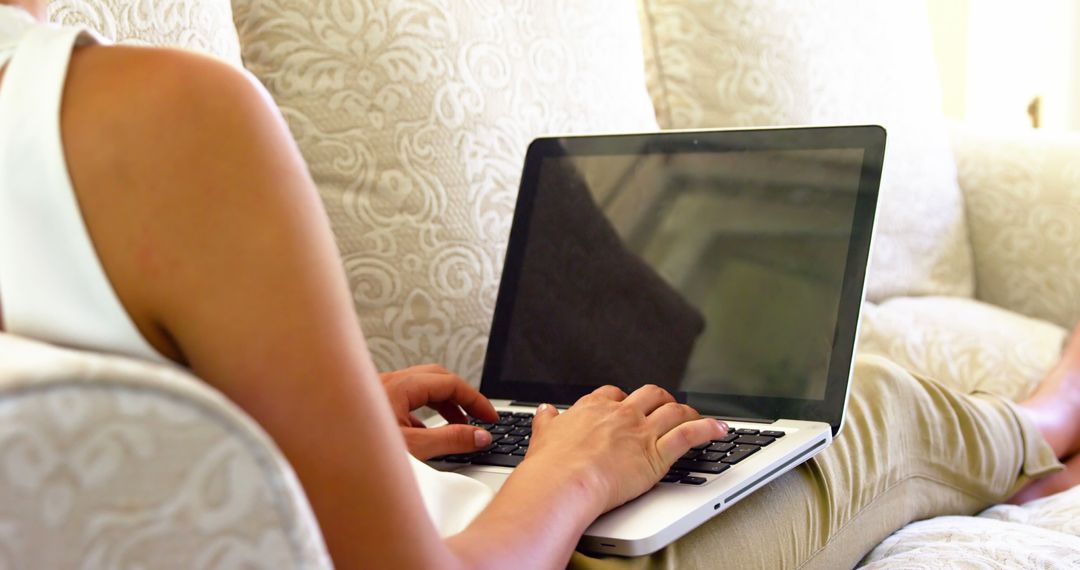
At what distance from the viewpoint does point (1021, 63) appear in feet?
7.93

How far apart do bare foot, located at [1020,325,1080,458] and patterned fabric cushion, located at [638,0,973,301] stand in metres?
0.24

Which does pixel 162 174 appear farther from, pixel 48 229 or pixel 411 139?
pixel 411 139

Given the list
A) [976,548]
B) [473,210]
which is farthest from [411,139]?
[976,548]

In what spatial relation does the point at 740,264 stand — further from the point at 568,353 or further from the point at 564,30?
the point at 564,30

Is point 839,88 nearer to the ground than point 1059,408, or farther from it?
farther from it

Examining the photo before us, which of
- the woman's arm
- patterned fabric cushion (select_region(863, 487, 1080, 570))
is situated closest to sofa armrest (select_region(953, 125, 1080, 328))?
patterned fabric cushion (select_region(863, 487, 1080, 570))

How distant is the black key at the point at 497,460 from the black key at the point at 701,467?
0.12 m

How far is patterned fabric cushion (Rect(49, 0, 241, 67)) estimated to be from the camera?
91 centimetres

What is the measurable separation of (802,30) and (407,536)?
121cm

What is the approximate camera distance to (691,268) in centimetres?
101

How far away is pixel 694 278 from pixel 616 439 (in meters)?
0.33

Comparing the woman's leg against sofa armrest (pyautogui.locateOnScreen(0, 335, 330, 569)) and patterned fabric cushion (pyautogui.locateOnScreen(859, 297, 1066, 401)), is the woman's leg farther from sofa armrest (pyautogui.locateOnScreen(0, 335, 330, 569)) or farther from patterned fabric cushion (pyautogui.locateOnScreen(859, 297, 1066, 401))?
sofa armrest (pyautogui.locateOnScreen(0, 335, 330, 569))

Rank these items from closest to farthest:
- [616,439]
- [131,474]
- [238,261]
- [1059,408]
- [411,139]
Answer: [131,474] → [238,261] → [616,439] → [411,139] → [1059,408]

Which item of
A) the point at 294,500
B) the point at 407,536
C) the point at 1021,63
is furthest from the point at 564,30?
the point at 1021,63
